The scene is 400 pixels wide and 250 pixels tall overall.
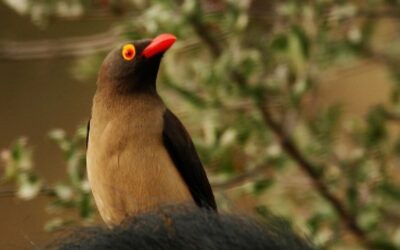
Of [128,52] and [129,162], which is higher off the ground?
[128,52]

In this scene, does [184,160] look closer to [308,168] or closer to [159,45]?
[159,45]

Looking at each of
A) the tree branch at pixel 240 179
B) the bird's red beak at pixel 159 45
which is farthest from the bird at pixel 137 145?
the tree branch at pixel 240 179

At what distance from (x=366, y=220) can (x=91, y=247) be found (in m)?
Result: 2.78

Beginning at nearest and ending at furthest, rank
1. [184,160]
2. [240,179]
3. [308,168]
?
1. [184,160]
2. [240,179]
3. [308,168]

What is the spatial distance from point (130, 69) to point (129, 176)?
31cm

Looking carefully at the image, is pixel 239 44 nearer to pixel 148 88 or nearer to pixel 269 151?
pixel 269 151

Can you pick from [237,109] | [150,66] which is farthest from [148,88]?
[237,109]

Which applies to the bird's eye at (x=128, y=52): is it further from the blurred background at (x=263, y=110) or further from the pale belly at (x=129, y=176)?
the blurred background at (x=263, y=110)

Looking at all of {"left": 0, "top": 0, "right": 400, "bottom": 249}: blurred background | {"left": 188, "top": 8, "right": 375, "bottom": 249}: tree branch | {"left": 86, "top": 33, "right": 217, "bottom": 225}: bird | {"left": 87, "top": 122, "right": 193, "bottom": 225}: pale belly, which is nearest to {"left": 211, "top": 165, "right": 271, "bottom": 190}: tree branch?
{"left": 0, "top": 0, "right": 400, "bottom": 249}: blurred background

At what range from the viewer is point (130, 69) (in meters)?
2.88

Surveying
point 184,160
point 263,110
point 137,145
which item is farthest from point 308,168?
point 137,145

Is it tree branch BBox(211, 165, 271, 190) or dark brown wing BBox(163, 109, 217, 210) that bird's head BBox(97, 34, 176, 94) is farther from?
tree branch BBox(211, 165, 271, 190)

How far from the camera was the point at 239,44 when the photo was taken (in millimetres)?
4398

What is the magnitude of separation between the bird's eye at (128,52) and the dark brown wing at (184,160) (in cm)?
15
